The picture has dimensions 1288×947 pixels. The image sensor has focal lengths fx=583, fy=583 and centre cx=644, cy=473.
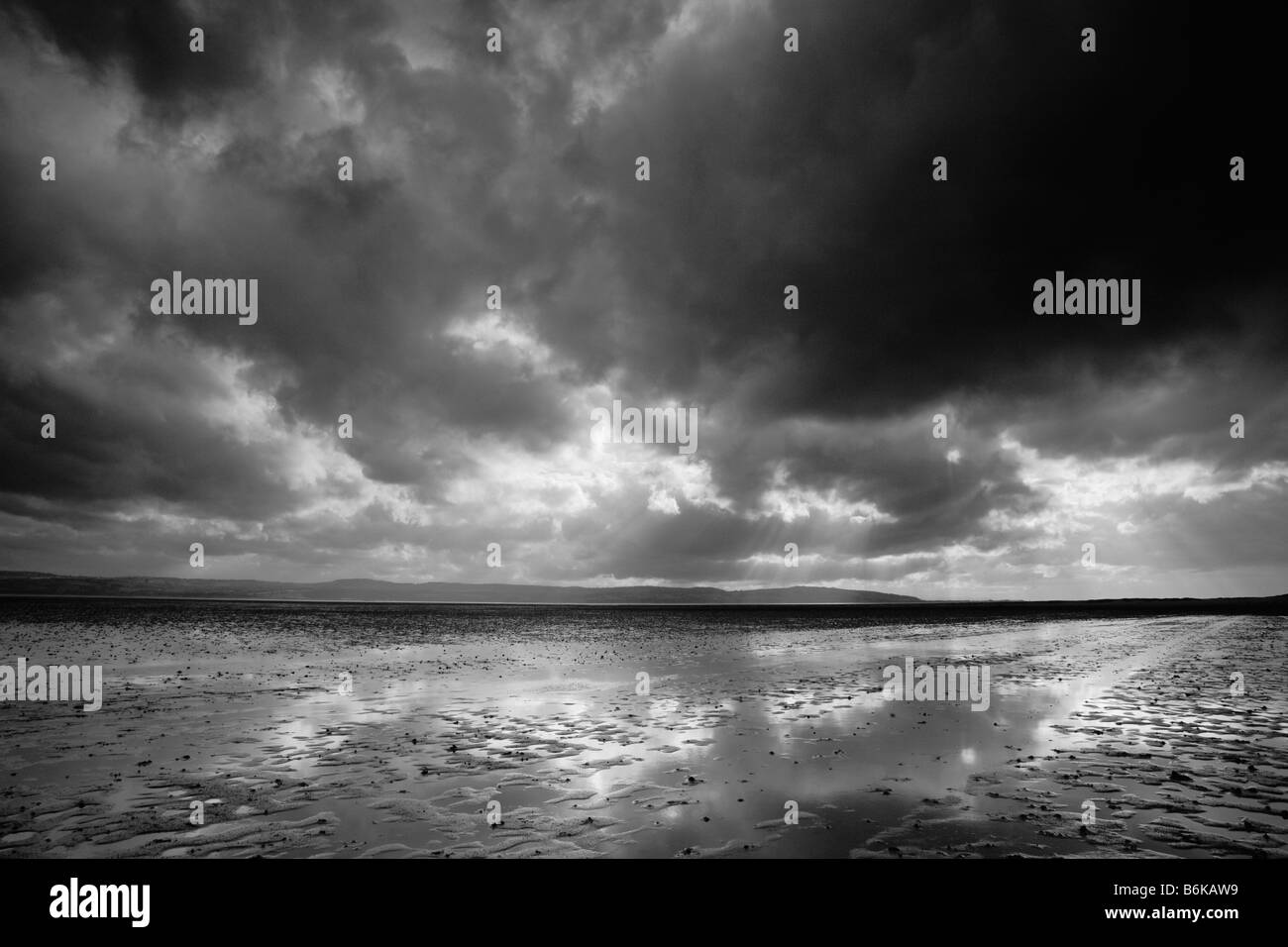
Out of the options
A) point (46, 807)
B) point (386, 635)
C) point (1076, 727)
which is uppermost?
point (46, 807)

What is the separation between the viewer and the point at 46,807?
9.69 meters

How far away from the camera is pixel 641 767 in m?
11.9

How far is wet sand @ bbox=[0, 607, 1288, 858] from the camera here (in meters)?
8.33

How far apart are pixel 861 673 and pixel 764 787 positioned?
59.2ft

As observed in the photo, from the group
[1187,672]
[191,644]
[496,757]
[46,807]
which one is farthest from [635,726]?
[191,644]

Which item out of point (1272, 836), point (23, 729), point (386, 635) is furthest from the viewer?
point (386, 635)

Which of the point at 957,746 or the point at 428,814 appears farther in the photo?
the point at 957,746

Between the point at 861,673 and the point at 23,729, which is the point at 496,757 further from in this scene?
the point at 861,673

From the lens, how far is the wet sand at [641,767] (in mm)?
8328

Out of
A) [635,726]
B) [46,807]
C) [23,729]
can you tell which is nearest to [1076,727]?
[635,726]

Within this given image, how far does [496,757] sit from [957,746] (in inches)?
410
